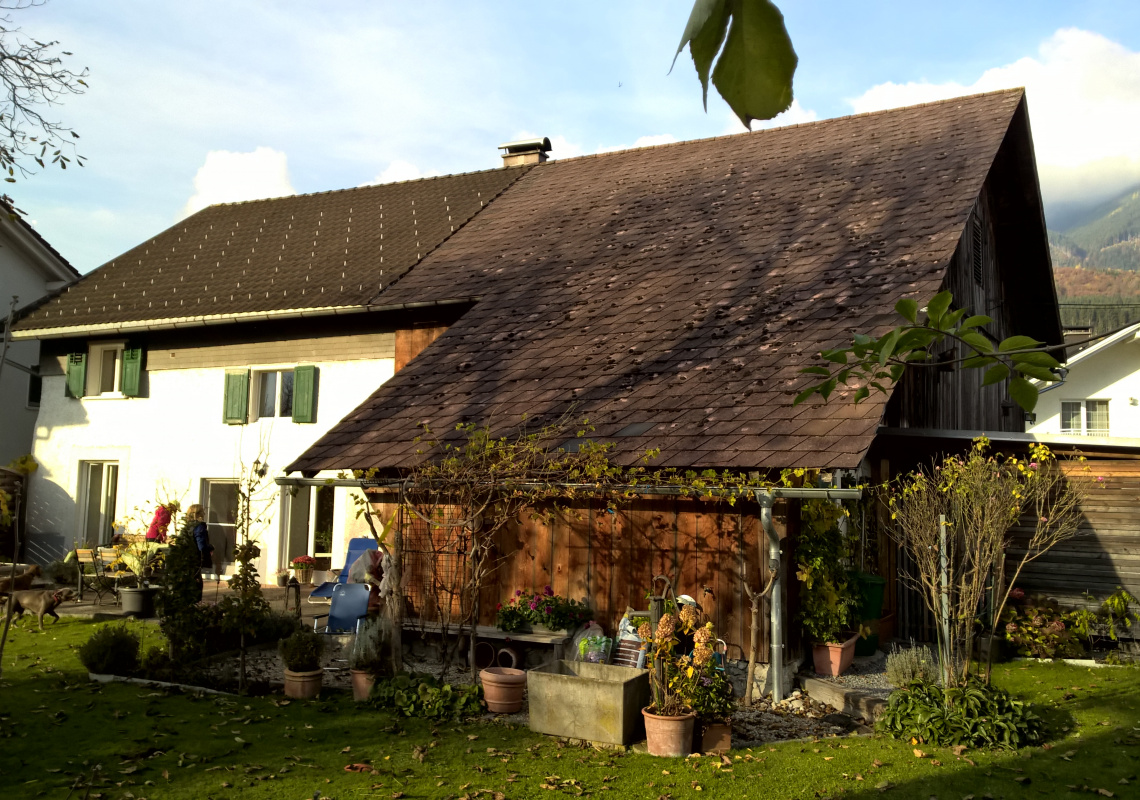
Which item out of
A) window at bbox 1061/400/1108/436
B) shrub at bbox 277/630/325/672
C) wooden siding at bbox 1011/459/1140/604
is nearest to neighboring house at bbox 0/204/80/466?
shrub at bbox 277/630/325/672

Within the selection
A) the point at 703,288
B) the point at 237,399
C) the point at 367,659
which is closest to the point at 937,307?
the point at 367,659

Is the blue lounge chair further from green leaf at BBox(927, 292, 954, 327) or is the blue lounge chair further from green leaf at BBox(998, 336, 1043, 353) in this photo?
green leaf at BBox(998, 336, 1043, 353)

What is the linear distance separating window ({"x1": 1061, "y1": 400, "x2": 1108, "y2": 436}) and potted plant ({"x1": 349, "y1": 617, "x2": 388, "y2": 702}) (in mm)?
22649

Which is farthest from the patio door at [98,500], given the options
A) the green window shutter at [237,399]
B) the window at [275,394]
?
the window at [275,394]

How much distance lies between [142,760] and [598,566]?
4891 millimetres

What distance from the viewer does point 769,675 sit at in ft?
30.7

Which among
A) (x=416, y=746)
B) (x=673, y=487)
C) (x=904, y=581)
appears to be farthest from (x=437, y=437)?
(x=904, y=581)

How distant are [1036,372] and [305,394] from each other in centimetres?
1606

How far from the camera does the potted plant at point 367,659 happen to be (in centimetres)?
942

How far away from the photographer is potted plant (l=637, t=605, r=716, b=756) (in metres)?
7.62

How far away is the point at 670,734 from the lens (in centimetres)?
761

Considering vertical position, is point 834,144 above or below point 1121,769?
above

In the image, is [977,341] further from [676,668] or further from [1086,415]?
[1086,415]

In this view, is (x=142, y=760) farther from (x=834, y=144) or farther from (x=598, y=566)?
(x=834, y=144)
